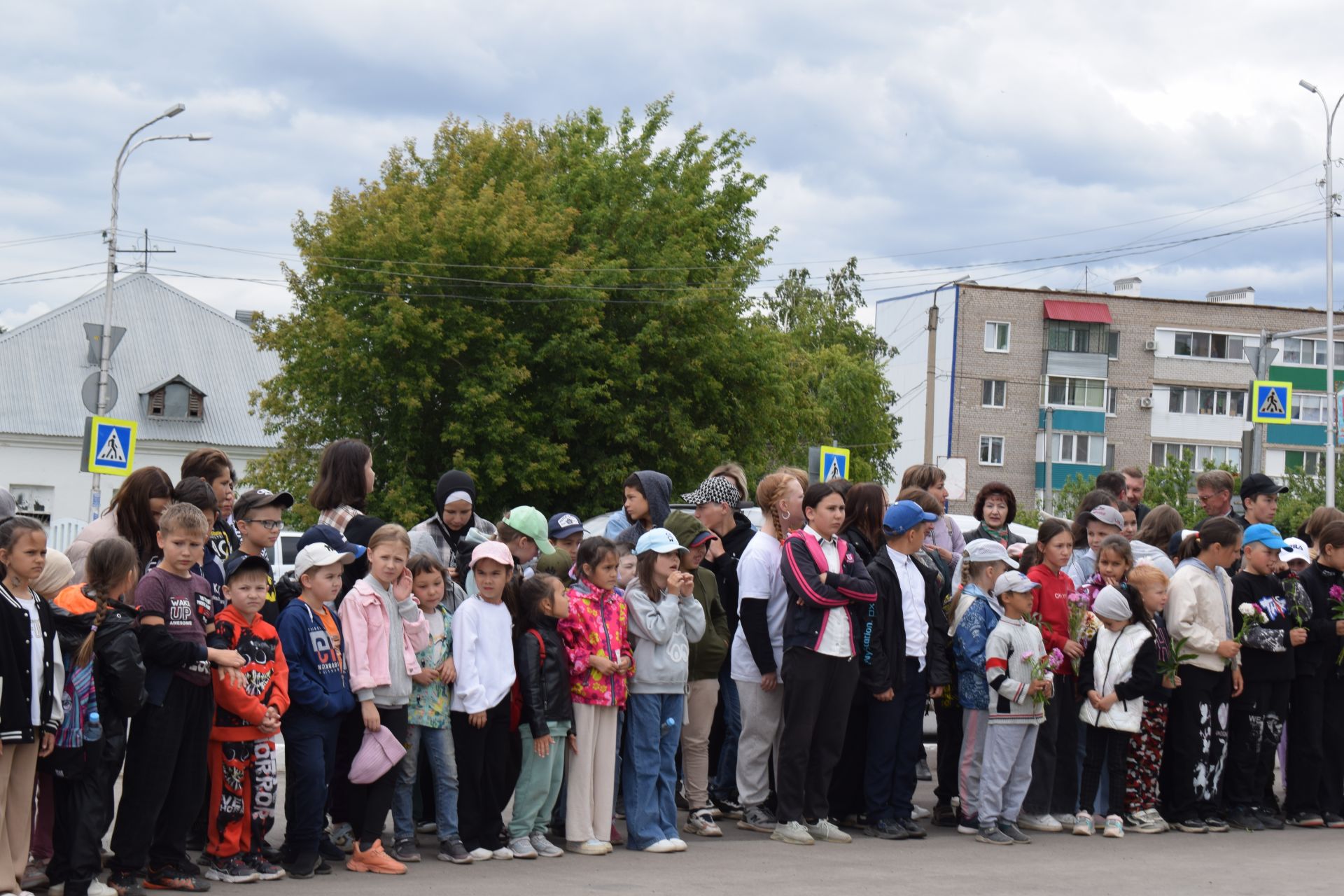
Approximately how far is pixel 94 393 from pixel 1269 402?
2124 centimetres

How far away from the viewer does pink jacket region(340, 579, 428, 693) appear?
7.14m

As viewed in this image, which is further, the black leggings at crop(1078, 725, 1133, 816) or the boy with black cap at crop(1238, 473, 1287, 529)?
the boy with black cap at crop(1238, 473, 1287, 529)

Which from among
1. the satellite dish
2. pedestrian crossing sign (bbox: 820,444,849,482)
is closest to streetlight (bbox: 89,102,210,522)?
the satellite dish

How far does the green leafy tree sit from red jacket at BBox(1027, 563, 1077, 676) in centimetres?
2054

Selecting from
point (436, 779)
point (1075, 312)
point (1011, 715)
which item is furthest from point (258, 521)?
point (1075, 312)

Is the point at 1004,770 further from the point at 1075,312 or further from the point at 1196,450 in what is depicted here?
the point at 1196,450

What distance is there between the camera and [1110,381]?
6669cm

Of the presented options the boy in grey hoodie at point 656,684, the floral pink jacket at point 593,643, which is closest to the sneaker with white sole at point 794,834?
the boy in grey hoodie at point 656,684

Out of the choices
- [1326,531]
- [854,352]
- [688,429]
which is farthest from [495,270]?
[854,352]

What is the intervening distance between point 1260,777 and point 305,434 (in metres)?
25.8

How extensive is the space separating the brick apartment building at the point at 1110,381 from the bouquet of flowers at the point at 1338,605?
53.7m

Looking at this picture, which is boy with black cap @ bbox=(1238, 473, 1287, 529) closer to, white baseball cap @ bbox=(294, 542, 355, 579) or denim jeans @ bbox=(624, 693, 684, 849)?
denim jeans @ bbox=(624, 693, 684, 849)

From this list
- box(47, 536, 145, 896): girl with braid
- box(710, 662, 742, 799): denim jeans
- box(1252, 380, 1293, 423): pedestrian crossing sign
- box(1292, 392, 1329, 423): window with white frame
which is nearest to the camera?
box(47, 536, 145, 896): girl with braid

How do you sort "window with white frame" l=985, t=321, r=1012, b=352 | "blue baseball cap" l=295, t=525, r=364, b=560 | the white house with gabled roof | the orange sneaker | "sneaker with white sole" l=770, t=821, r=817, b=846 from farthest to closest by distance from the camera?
"window with white frame" l=985, t=321, r=1012, b=352 < the white house with gabled roof < "sneaker with white sole" l=770, t=821, r=817, b=846 < "blue baseball cap" l=295, t=525, r=364, b=560 < the orange sneaker
